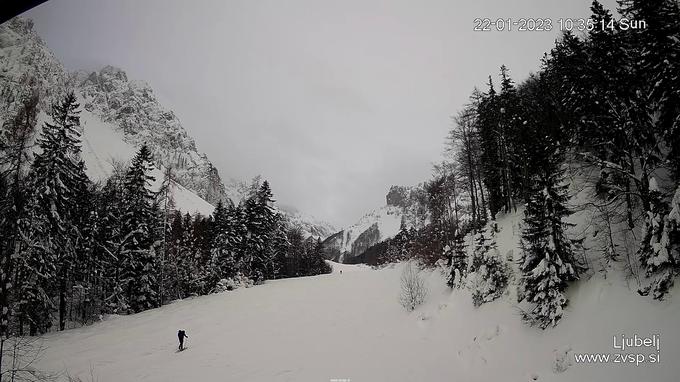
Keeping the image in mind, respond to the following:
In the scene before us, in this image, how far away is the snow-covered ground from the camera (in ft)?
32.2

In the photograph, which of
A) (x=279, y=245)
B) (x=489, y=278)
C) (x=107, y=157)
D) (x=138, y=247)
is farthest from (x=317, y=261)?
(x=107, y=157)

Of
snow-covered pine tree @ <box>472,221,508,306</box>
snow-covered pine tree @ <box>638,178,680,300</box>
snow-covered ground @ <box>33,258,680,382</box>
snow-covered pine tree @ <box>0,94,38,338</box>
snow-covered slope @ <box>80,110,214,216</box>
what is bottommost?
snow-covered ground @ <box>33,258,680,382</box>

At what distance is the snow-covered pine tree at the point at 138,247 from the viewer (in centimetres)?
3077

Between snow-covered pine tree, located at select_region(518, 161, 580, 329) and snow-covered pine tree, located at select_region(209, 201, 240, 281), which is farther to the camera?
snow-covered pine tree, located at select_region(209, 201, 240, 281)

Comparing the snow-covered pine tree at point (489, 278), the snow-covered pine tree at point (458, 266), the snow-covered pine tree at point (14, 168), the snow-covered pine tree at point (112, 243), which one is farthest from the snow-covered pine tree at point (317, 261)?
the snow-covered pine tree at point (14, 168)

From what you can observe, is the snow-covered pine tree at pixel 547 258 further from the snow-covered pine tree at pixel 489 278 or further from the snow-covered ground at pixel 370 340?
the snow-covered pine tree at pixel 489 278

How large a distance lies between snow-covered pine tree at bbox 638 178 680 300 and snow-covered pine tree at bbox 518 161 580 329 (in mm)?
2423

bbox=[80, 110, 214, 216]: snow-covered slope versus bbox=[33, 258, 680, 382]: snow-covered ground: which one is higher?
bbox=[80, 110, 214, 216]: snow-covered slope

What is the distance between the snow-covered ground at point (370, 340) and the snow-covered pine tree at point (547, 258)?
0.52m

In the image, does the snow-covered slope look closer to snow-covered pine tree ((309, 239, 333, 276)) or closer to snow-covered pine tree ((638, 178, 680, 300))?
snow-covered pine tree ((309, 239, 333, 276))

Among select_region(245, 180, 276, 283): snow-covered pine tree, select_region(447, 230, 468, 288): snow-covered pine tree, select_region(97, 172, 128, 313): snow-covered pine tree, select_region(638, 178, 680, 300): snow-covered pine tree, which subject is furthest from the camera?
select_region(245, 180, 276, 283): snow-covered pine tree

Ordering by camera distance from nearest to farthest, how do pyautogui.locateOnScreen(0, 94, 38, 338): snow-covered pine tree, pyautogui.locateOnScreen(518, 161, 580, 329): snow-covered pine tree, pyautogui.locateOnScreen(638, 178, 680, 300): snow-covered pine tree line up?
pyautogui.locateOnScreen(0, 94, 38, 338): snow-covered pine tree → pyautogui.locateOnScreen(638, 178, 680, 300): snow-covered pine tree → pyautogui.locateOnScreen(518, 161, 580, 329): snow-covered pine tree

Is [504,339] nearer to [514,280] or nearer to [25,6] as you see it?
[514,280]

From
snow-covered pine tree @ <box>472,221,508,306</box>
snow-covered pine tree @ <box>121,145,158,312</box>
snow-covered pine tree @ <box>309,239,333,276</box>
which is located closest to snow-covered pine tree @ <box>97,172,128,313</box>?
snow-covered pine tree @ <box>121,145,158,312</box>
